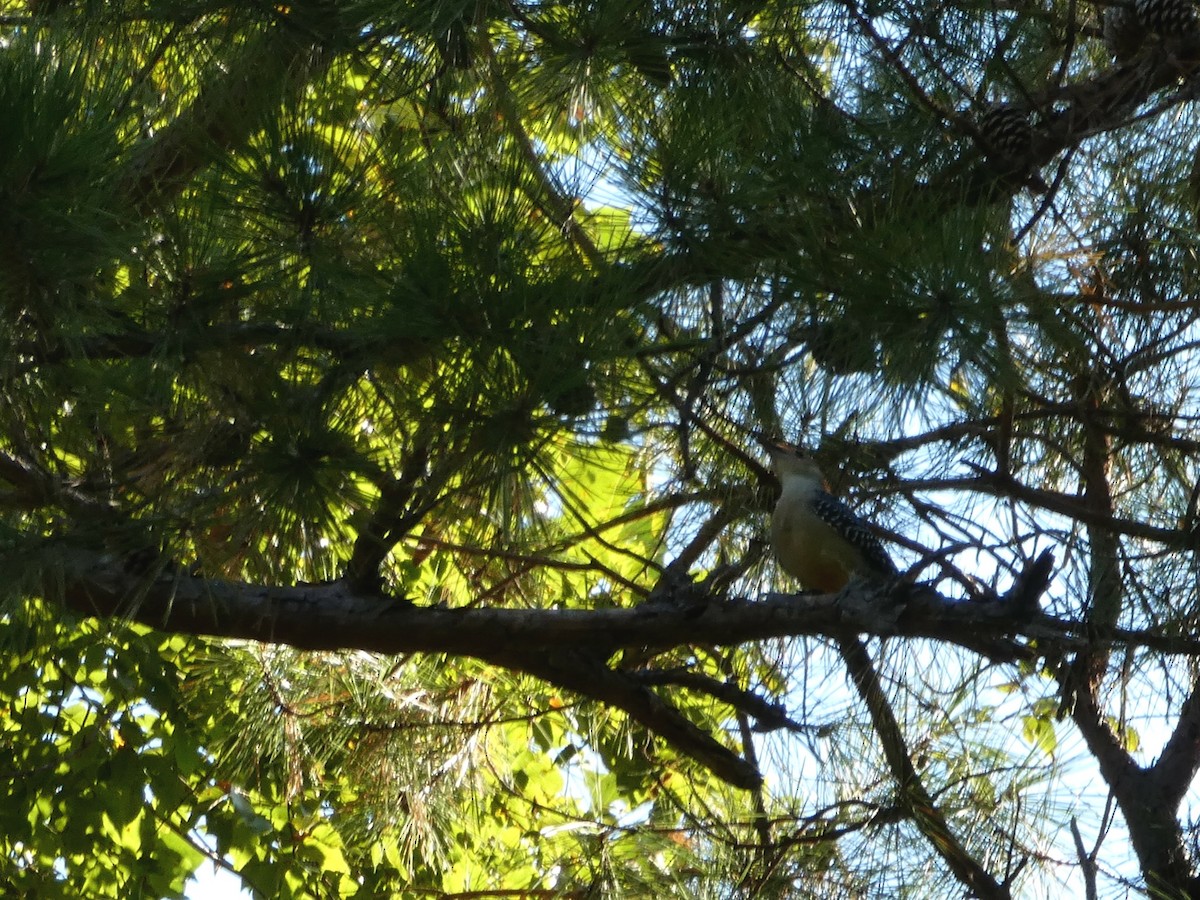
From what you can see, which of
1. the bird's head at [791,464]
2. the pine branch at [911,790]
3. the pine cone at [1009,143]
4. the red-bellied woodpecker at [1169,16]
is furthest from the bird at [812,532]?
the red-bellied woodpecker at [1169,16]

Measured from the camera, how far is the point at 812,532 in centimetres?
332

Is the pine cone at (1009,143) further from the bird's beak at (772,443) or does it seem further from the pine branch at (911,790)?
the pine branch at (911,790)

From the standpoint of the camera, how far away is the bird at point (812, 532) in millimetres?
3324

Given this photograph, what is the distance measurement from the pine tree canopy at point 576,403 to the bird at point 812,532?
7cm

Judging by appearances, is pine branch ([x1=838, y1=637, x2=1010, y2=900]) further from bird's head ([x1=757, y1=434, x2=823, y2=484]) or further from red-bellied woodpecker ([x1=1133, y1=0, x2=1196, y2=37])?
red-bellied woodpecker ([x1=1133, y1=0, x2=1196, y2=37])

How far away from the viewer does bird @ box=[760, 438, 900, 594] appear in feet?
10.9

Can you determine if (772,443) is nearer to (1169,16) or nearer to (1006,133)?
(1006,133)

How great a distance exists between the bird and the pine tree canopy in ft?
0.21

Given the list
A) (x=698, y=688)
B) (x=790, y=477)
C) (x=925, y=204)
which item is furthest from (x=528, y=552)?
(x=925, y=204)

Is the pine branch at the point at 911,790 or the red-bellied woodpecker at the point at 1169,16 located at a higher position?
the red-bellied woodpecker at the point at 1169,16

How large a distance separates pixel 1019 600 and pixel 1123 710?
111 centimetres

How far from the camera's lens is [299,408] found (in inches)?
88.0

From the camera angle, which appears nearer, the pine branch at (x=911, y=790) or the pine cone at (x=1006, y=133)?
the pine cone at (x=1006, y=133)

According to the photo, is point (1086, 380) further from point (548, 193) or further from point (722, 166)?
point (548, 193)
